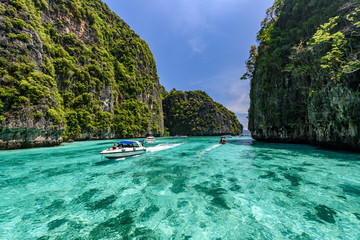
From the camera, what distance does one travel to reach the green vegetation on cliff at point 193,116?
10200 cm

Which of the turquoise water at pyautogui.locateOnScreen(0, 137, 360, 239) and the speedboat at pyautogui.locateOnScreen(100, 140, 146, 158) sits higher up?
the speedboat at pyautogui.locateOnScreen(100, 140, 146, 158)

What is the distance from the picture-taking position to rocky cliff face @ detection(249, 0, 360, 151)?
15.4m

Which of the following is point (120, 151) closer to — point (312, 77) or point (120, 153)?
point (120, 153)

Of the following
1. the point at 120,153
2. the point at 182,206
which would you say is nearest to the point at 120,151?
the point at 120,153

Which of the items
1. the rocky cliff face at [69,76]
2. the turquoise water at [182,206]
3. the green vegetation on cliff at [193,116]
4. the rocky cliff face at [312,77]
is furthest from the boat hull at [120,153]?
Result: the green vegetation on cliff at [193,116]

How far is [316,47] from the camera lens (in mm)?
18641

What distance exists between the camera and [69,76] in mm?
40594

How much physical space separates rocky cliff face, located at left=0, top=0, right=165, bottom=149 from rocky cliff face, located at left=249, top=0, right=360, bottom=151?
41976 millimetres

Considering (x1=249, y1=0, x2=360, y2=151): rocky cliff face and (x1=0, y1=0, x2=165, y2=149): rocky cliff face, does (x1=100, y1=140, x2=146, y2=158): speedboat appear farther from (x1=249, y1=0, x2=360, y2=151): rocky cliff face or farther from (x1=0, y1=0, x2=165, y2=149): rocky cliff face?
(x1=249, y1=0, x2=360, y2=151): rocky cliff face

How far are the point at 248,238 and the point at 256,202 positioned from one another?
2555mm

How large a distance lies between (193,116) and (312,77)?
8418 cm

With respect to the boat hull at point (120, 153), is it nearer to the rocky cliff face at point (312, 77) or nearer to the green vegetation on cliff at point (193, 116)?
the rocky cliff face at point (312, 77)

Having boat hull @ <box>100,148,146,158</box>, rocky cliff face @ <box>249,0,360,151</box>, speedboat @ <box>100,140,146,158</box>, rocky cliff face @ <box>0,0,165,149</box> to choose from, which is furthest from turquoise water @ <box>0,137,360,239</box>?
rocky cliff face @ <box>0,0,165,149</box>

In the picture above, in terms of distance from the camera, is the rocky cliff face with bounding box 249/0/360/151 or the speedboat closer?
the speedboat
